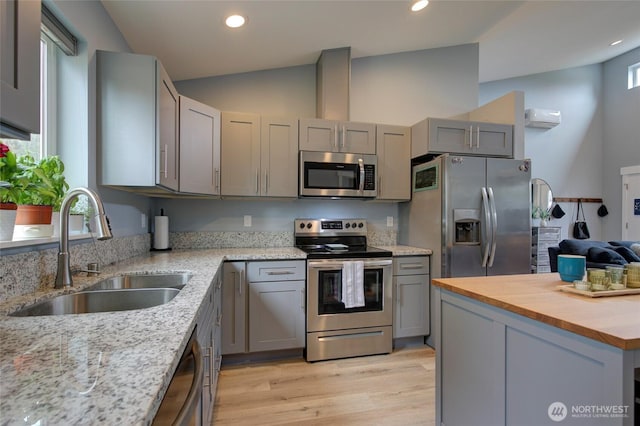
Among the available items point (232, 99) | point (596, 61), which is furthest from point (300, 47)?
point (596, 61)

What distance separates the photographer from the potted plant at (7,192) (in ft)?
3.76

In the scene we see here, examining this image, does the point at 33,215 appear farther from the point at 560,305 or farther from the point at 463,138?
the point at 463,138

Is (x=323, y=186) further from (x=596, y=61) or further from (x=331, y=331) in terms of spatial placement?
(x=596, y=61)

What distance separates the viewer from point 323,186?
2818 mm

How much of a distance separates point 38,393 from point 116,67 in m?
1.90

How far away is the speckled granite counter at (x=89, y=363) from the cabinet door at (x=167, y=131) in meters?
1.08

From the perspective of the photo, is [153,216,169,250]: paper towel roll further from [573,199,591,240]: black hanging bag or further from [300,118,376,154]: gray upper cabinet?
[573,199,591,240]: black hanging bag

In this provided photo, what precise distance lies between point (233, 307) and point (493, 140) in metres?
2.79

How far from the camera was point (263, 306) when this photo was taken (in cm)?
248

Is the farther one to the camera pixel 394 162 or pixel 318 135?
pixel 394 162

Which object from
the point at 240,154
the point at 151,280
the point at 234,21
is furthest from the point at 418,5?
the point at 151,280

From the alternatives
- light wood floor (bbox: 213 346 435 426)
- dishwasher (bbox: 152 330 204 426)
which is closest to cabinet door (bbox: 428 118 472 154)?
light wood floor (bbox: 213 346 435 426)

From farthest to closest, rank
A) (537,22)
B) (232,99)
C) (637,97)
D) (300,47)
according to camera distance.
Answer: (637,97) < (537,22) < (232,99) < (300,47)

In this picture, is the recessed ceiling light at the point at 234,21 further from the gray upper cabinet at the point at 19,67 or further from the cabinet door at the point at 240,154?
the gray upper cabinet at the point at 19,67
